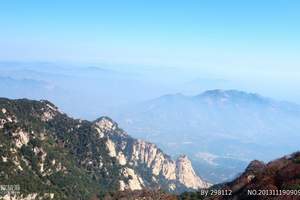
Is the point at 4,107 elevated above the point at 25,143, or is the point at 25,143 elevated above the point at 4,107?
the point at 4,107

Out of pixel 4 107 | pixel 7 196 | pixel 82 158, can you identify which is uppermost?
pixel 4 107

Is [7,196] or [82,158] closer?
[7,196]

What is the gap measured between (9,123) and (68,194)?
1305 inches

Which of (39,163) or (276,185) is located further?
(39,163)

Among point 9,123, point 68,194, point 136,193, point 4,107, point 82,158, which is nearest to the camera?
point 136,193

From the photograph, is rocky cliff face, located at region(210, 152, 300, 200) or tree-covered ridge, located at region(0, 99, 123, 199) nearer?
rocky cliff face, located at region(210, 152, 300, 200)

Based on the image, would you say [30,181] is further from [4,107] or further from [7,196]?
[4,107]

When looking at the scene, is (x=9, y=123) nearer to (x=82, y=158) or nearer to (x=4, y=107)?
(x=4, y=107)

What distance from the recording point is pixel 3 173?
13900 centimetres

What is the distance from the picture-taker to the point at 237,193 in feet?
198

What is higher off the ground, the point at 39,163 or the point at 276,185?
the point at 39,163

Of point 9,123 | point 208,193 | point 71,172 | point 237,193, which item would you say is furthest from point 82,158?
point 237,193

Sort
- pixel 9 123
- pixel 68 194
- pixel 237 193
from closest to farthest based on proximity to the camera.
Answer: pixel 237 193
pixel 68 194
pixel 9 123

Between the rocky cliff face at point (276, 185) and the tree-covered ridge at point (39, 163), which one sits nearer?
the rocky cliff face at point (276, 185)
